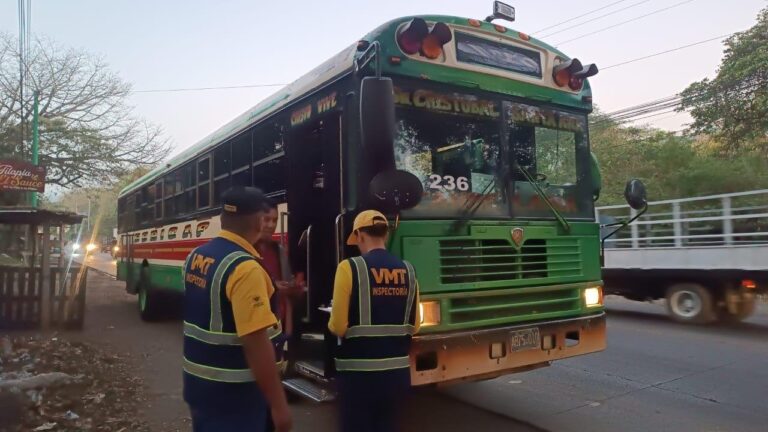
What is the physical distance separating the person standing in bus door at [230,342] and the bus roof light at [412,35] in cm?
226

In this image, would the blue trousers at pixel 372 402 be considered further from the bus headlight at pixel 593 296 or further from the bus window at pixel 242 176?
the bus window at pixel 242 176

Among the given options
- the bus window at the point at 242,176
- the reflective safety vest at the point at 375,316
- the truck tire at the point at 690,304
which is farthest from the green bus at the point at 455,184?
the truck tire at the point at 690,304

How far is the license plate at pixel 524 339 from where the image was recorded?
14.6 feet

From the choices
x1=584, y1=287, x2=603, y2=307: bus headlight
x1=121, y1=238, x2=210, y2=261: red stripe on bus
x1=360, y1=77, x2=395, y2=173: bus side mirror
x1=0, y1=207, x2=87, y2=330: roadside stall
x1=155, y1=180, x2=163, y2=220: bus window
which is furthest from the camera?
x1=155, y1=180, x2=163, y2=220: bus window

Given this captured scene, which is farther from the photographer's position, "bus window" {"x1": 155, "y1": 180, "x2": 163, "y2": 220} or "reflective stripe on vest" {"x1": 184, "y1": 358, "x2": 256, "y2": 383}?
"bus window" {"x1": 155, "y1": 180, "x2": 163, "y2": 220}

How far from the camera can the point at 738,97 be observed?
1798cm

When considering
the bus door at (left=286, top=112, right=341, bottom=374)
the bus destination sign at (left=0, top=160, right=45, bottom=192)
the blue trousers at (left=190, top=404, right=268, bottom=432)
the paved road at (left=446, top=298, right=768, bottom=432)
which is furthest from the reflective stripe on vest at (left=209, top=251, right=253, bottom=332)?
the bus destination sign at (left=0, top=160, right=45, bottom=192)

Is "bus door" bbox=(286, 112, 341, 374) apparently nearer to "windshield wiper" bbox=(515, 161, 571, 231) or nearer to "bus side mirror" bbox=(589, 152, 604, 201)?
"windshield wiper" bbox=(515, 161, 571, 231)

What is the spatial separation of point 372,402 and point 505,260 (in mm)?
2021

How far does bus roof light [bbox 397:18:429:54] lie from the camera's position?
4.21 metres

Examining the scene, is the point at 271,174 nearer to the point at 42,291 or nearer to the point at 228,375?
the point at 228,375

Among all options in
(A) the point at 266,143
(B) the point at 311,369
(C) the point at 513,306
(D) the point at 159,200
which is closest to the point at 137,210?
(D) the point at 159,200

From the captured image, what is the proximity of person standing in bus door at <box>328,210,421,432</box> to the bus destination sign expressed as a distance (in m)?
14.9

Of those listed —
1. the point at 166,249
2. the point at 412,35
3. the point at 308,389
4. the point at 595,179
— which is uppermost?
the point at 412,35
